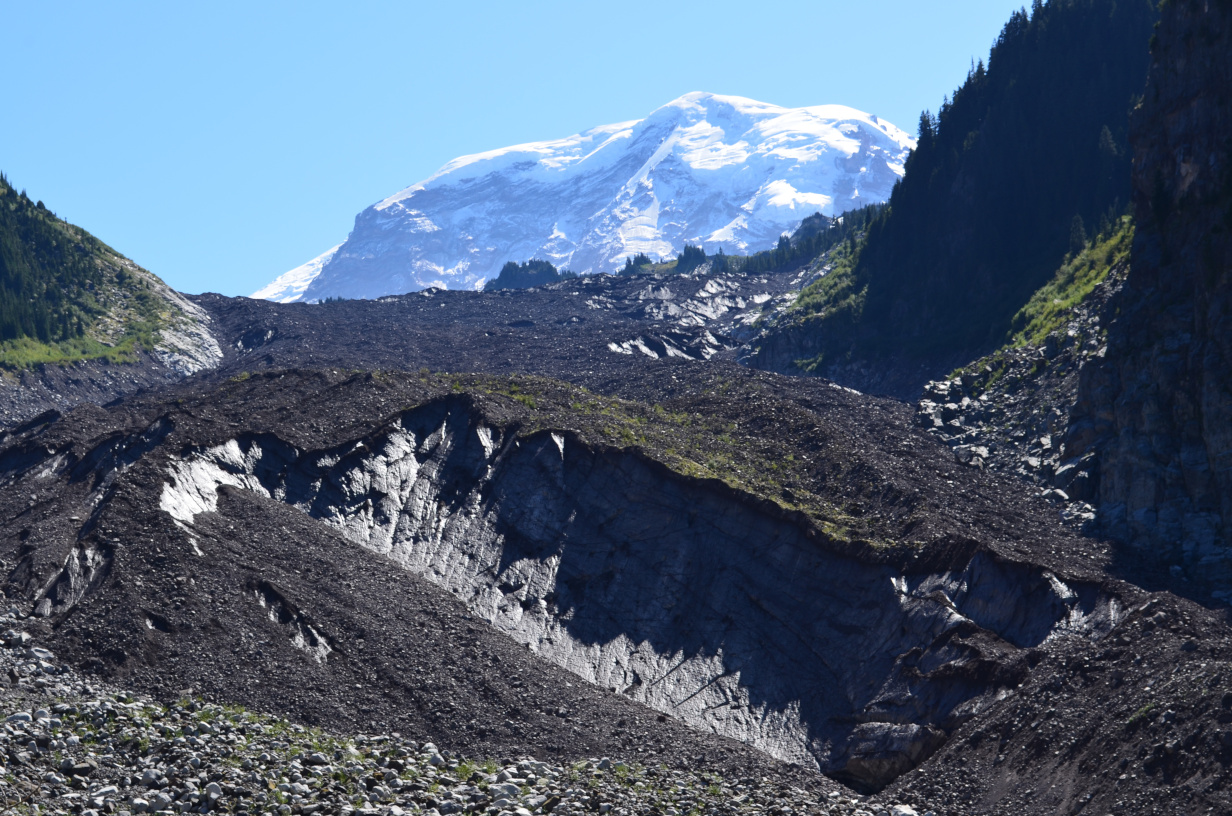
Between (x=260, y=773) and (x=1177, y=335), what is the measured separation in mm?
37043

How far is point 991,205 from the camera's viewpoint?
8919cm

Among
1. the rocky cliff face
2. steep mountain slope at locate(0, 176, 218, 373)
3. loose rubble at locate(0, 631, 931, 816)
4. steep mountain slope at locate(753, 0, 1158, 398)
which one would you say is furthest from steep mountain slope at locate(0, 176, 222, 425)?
the rocky cliff face

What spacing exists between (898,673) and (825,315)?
65593 mm

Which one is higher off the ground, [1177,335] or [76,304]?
[1177,335]

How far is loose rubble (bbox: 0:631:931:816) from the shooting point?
2341cm

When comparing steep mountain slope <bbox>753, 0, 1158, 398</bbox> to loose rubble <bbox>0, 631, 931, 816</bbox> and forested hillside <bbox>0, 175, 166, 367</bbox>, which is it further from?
forested hillside <bbox>0, 175, 166, 367</bbox>

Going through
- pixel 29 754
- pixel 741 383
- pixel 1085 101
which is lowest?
pixel 29 754

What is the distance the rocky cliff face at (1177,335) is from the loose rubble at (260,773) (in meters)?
19.8

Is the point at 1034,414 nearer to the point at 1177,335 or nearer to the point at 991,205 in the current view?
the point at 1177,335

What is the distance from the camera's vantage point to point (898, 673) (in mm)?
34938

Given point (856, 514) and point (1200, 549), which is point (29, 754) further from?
point (1200, 549)

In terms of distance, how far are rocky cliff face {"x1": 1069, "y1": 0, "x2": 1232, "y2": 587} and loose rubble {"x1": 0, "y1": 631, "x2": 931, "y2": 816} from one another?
19.8 m

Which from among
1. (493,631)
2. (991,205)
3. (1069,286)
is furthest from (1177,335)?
(991,205)

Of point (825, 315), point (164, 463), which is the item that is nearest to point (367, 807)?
point (164, 463)
